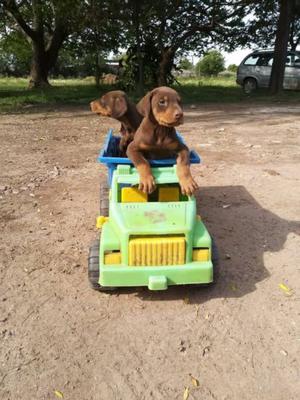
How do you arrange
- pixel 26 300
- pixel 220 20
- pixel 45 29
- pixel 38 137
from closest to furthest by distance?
pixel 26 300
pixel 38 137
pixel 220 20
pixel 45 29

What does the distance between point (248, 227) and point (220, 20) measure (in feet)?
54.4

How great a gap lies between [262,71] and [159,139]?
55.7ft

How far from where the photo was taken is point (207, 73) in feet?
138

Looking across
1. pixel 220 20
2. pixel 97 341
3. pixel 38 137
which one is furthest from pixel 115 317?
pixel 220 20

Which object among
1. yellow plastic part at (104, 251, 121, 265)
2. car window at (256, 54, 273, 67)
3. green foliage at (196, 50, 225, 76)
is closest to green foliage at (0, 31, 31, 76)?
car window at (256, 54, 273, 67)

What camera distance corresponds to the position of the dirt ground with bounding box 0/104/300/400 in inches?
82.5

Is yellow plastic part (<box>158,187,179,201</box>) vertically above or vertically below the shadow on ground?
above

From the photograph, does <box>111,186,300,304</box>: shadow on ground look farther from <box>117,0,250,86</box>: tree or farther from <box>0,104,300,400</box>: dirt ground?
<box>117,0,250,86</box>: tree

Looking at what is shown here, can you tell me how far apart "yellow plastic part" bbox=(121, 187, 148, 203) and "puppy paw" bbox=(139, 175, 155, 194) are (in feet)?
0.49

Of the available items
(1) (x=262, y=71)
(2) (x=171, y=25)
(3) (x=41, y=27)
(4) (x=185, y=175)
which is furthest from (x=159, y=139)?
(3) (x=41, y=27)

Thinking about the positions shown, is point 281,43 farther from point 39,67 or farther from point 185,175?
point 185,175

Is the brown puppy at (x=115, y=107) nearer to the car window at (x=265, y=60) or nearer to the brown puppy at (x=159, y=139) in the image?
the brown puppy at (x=159, y=139)

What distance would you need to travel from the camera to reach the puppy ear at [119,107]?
3.54m

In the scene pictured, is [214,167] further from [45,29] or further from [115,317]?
[45,29]
